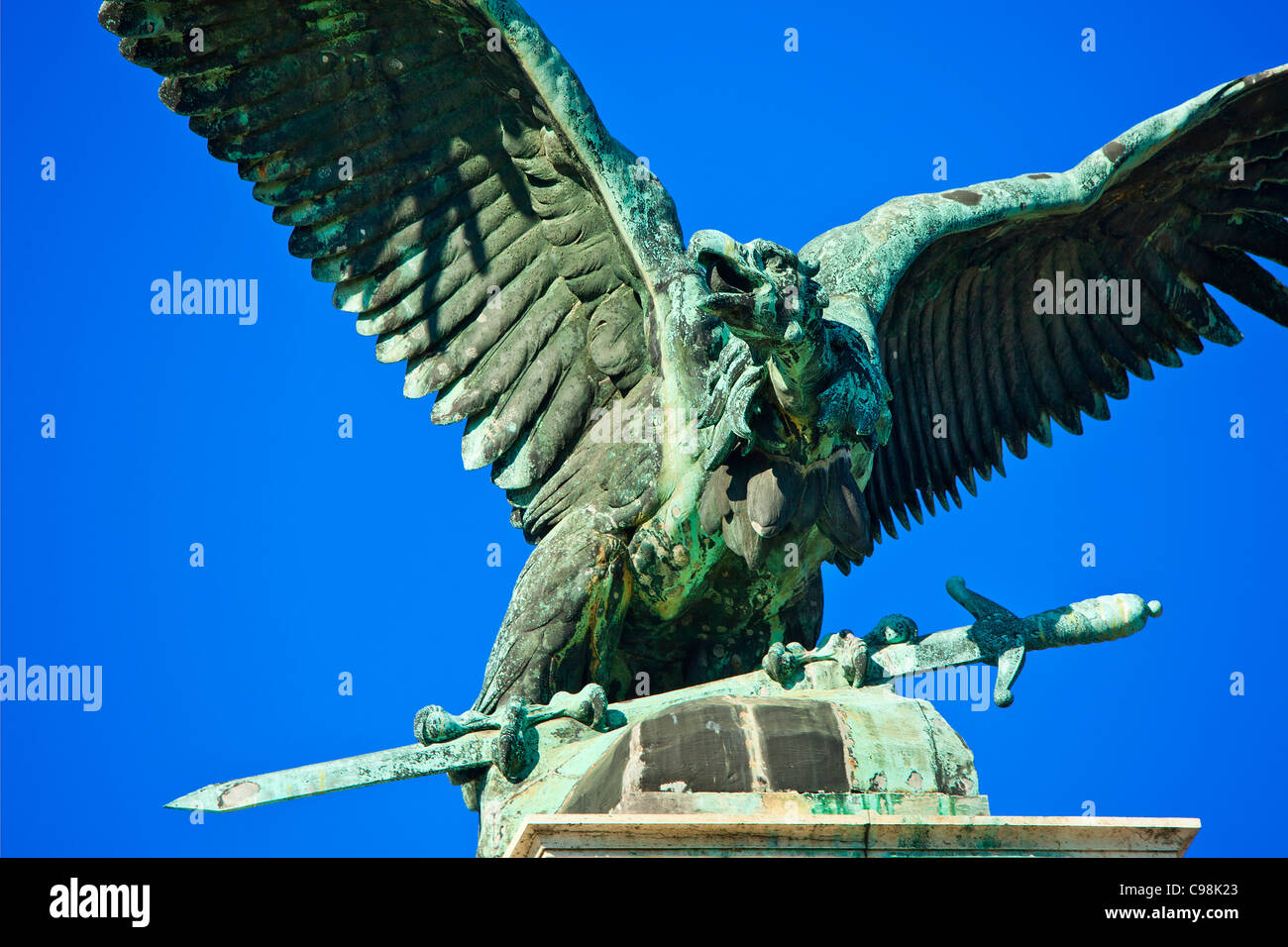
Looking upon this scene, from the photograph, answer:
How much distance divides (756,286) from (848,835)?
7.63 ft

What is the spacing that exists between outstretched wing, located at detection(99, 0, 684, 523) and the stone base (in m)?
3.24

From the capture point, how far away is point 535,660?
29.5ft

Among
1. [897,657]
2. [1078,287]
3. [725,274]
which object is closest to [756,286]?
[725,274]

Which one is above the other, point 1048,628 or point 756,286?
point 756,286

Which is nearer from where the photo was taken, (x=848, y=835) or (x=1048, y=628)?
(x=848, y=835)

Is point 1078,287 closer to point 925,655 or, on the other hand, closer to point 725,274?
point 925,655

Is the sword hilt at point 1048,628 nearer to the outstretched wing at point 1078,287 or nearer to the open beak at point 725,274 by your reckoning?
the open beak at point 725,274

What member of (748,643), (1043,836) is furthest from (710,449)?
(1043,836)

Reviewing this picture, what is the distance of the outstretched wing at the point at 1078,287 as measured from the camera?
9.96 metres

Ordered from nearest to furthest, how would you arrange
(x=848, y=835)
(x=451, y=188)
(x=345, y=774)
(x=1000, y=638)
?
1. (x=848, y=835)
2. (x=345, y=774)
3. (x=1000, y=638)
4. (x=451, y=188)

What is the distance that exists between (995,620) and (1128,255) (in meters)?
2.92

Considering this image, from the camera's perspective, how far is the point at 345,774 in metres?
7.93

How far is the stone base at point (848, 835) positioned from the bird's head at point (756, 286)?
2.12 meters
